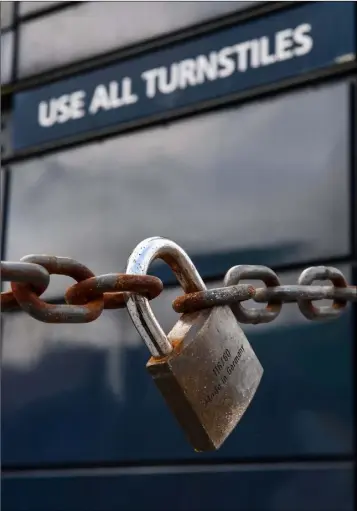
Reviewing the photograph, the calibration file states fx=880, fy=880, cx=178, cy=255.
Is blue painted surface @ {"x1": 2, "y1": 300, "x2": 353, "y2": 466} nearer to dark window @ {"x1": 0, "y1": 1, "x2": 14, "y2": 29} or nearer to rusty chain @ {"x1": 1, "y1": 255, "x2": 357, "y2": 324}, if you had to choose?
dark window @ {"x1": 0, "y1": 1, "x2": 14, "y2": 29}

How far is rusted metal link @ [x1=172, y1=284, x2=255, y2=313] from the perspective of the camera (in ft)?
4.30

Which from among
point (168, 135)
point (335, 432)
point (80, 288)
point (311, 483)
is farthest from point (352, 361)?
point (80, 288)

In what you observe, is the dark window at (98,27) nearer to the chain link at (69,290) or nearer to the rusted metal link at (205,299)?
the rusted metal link at (205,299)

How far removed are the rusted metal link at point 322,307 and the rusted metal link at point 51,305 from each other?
0.61 metres

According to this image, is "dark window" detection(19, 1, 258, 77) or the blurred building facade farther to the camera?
"dark window" detection(19, 1, 258, 77)

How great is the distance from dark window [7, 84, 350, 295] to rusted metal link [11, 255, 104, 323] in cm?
204

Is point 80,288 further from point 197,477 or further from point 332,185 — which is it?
point 197,477

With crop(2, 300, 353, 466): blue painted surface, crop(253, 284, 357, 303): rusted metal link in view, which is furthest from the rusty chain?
crop(2, 300, 353, 466): blue painted surface

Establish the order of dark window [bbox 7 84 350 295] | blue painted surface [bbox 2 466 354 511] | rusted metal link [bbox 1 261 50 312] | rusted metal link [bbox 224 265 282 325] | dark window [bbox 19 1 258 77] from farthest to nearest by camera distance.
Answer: dark window [bbox 19 1 258 77]
dark window [bbox 7 84 350 295]
blue painted surface [bbox 2 466 354 511]
rusted metal link [bbox 224 265 282 325]
rusted metal link [bbox 1 261 50 312]

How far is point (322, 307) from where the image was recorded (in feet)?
5.88

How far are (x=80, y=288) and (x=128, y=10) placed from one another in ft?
9.44

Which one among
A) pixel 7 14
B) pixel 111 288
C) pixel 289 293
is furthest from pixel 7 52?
pixel 111 288

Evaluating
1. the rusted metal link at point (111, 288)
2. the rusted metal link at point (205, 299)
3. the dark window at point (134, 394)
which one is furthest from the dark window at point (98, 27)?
the rusted metal link at point (111, 288)

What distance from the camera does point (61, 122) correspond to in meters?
3.95
